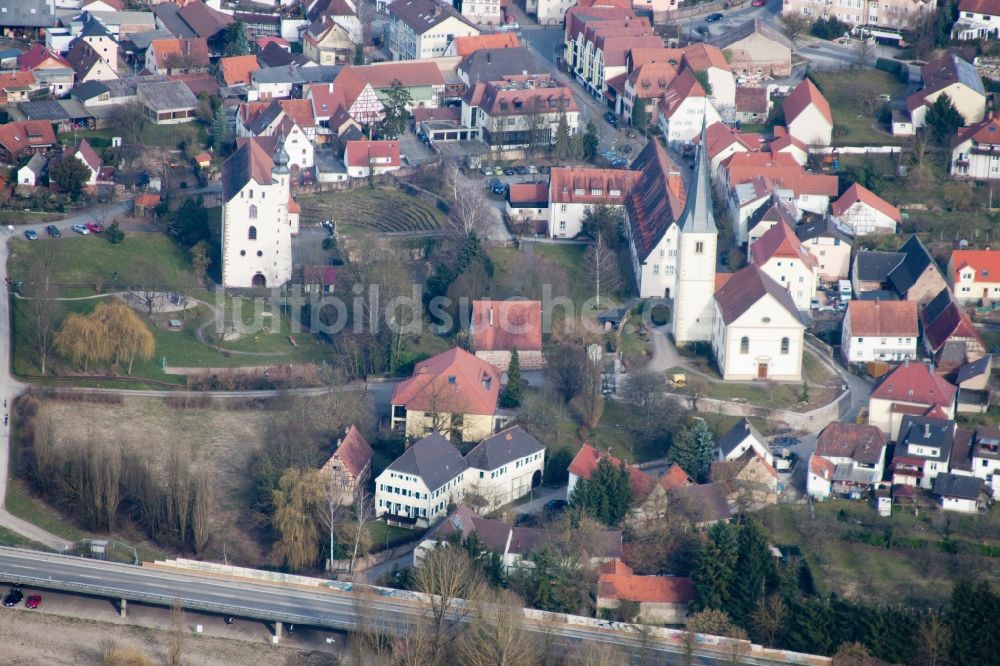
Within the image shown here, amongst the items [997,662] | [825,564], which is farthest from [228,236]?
[997,662]

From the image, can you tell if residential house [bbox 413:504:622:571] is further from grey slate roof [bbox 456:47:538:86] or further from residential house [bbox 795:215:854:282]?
grey slate roof [bbox 456:47:538:86]

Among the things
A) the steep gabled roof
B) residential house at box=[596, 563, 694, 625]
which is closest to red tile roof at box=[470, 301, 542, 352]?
the steep gabled roof

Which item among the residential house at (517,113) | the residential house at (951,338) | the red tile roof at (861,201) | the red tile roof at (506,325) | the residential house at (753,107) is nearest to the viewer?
the residential house at (951,338)

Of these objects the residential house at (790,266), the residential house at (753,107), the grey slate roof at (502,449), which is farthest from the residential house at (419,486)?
the residential house at (753,107)

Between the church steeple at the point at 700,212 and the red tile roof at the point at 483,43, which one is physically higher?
the church steeple at the point at 700,212

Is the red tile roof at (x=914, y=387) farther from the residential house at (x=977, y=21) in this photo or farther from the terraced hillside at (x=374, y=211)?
the residential house at (x=977, y=21)
